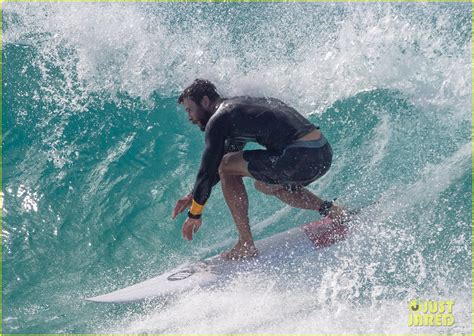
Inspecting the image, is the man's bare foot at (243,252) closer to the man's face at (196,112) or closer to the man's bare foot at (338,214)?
the man's bare foot at (338,214)

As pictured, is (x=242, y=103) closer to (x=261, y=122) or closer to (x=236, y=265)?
(x=261, y=122)

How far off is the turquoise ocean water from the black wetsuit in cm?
87

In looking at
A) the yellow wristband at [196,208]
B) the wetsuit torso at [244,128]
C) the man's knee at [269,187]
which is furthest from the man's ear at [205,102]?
the man's knee at [269,187]

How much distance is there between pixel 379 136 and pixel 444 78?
3.56 feet

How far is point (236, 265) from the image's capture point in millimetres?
4559

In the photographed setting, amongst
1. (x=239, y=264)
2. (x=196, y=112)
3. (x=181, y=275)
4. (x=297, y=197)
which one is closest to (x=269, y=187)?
(x=297, y=197)

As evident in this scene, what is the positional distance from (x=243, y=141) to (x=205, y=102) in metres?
0.44

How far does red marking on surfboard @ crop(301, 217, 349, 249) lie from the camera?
467cm

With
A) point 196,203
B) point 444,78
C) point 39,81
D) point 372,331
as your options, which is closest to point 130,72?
point 39,81

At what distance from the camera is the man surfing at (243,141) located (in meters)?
4.01

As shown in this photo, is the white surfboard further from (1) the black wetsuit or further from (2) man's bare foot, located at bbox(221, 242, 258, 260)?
(1) the black wetsuit

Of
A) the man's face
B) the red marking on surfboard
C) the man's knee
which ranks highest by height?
the man's face

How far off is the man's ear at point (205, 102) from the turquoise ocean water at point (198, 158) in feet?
4.85

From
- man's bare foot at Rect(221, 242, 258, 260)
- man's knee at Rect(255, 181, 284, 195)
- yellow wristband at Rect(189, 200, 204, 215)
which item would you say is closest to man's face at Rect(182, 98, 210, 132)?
yellow wristband at Rect(189, 200, 204, 215)
